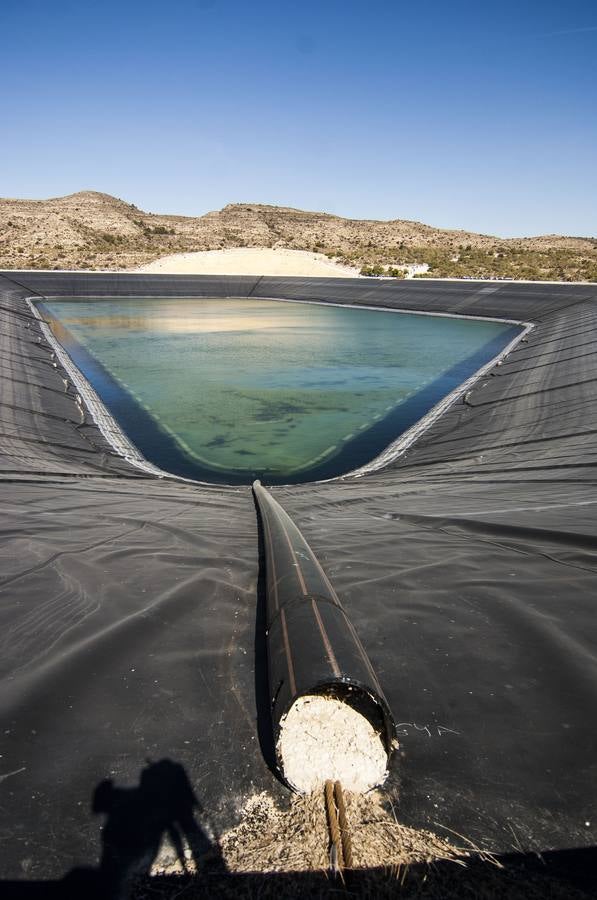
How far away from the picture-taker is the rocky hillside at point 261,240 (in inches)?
2884

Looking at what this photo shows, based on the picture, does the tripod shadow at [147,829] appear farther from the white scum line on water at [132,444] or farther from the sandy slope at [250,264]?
the sandy slope at [250,264]

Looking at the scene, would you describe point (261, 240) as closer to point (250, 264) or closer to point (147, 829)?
point (250, 264)

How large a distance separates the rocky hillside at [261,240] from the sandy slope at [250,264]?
4123mm

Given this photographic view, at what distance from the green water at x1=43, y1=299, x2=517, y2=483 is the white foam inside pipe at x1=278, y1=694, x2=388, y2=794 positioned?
10.6 m

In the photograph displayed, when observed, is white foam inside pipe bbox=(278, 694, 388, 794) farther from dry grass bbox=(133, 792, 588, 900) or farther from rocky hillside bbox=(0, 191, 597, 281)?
rocky hillside bbox=(0, 191, 597, 281)

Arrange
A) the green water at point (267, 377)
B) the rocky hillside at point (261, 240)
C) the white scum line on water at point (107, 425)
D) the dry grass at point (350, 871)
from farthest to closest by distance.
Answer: the rocky hillside at point (261, 240), the green water at point (267, 377), the white scum line on water at point (107, 425), the dry grass at point (350, 871)

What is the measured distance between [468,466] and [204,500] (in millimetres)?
5265

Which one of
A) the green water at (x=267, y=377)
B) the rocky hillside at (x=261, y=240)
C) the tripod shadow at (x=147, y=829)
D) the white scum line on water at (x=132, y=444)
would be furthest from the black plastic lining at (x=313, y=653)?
the rocky hillside at (x=261, y=240)

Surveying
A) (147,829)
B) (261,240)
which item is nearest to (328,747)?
(147,829)

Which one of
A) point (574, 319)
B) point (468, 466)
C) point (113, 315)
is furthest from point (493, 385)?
point (113, 315)

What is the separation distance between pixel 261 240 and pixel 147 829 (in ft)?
380

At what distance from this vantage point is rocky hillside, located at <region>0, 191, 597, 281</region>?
240ft

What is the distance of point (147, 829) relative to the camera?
2.15 m

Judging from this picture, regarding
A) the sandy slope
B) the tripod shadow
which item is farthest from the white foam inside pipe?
the sandy slope
